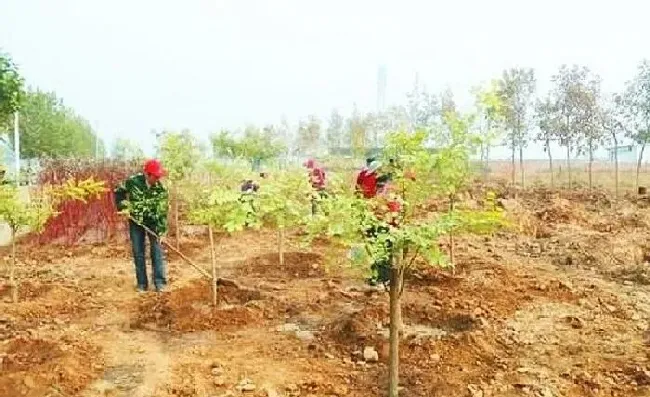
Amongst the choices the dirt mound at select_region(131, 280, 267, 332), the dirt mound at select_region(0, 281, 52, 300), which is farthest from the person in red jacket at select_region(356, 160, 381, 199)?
the dirt mound at select_region(0, 281, 52, 300)

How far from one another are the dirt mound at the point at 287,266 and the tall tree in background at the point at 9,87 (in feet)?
19.8

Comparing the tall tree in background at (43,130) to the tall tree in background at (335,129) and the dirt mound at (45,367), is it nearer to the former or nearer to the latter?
the tall tree in background at (335,129)

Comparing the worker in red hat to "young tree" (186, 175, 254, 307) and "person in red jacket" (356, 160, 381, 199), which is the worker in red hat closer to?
"young tree" (186, 175, 254, 307)

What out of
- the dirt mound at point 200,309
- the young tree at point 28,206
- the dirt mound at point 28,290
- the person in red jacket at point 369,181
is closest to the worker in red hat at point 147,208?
the young tree at point 28,206

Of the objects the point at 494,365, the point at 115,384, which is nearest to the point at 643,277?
the point at 494,365

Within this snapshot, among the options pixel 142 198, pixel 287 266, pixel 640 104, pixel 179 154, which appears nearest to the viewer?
pixel 142 198

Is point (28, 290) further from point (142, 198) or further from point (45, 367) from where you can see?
point (45, 367)

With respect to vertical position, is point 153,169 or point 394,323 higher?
point 153,169

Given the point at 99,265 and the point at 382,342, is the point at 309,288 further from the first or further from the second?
the point at 99,265

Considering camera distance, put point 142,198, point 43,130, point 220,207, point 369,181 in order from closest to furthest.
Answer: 1. point 369,181
2. point 220,207
3. point 142,198
4. point 43,130

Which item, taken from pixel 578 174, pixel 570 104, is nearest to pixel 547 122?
pixel 570 104

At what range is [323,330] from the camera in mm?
7512

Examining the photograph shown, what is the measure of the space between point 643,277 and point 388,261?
6.00m

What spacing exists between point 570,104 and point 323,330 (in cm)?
2358
